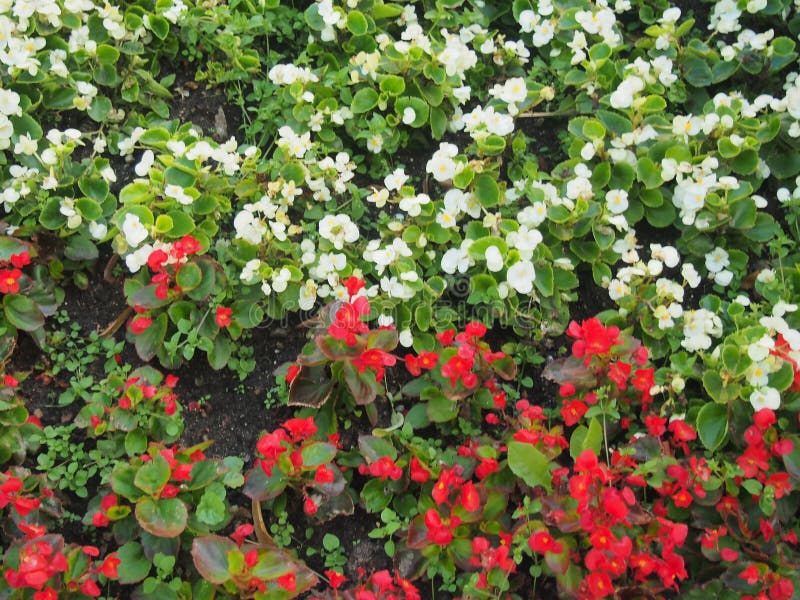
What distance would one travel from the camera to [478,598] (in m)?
2.41

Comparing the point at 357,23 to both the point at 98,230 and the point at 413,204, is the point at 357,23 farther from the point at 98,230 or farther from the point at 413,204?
the point at 98,230

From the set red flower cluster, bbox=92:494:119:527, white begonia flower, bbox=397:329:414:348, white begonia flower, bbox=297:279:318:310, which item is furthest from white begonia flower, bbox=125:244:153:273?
white begonia flower, bbox=397:329:414:348

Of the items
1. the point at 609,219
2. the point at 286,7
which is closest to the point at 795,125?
the point at 609,219

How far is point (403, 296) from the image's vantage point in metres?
2.88

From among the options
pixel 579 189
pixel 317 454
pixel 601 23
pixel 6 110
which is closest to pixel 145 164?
pixel 6 110

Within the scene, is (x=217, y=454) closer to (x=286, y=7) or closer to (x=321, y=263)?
(x=321, y=263)

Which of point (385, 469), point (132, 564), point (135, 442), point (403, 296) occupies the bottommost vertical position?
point (132, 564)

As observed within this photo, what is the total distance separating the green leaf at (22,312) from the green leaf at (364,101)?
1.32 meters

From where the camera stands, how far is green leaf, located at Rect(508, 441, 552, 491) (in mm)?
2525

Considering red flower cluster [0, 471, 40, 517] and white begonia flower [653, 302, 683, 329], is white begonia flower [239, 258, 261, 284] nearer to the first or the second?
red flower cluster [0, 471, 40, 517]

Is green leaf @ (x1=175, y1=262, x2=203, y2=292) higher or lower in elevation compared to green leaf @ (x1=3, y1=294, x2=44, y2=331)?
higher

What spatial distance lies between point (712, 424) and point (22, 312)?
2184 millimetres

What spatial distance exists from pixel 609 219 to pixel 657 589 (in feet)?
4.05

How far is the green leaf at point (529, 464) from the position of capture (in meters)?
2.53
